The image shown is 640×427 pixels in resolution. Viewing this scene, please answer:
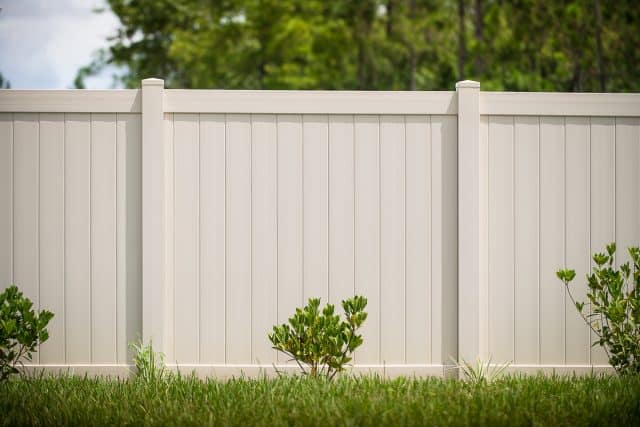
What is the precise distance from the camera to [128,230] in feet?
18.1

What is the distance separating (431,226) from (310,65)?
64.7 feet

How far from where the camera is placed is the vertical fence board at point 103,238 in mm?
5496

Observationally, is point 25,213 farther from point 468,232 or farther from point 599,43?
point 599,43

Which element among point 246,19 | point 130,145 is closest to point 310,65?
A: point 246,19

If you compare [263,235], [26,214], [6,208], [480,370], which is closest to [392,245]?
[263,235]

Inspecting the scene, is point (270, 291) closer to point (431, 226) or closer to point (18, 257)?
point (431, 226)

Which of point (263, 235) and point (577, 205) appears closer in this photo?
point (263, 235)

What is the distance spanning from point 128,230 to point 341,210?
140cm

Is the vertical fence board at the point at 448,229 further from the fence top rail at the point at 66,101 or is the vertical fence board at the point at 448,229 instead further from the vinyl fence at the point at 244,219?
the fence top rail at the point at 66,101

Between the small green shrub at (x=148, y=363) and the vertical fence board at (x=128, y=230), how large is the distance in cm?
11

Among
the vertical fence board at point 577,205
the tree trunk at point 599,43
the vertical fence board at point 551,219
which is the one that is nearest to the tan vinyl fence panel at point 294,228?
the vertical fence board at point 551,219

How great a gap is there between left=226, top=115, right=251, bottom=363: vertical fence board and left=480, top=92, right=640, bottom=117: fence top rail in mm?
1623

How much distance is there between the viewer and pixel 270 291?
5.50 m

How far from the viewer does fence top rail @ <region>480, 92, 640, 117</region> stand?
5.59 m
